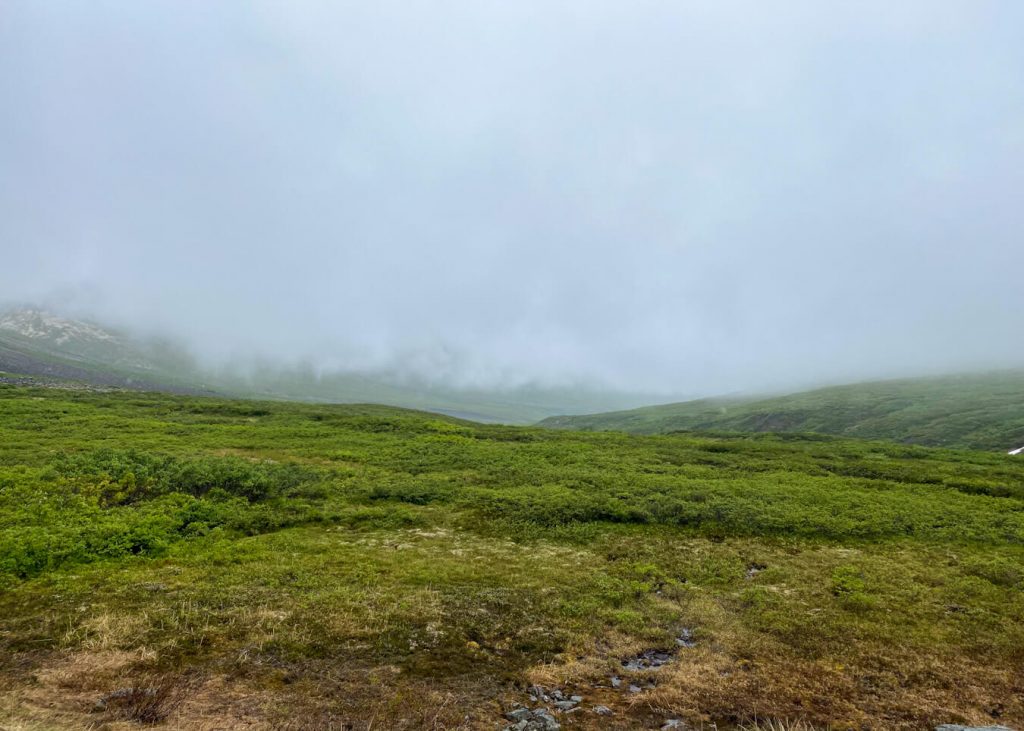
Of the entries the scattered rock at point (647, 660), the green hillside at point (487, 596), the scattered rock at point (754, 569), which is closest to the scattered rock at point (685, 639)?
the green hillside at point (487, 596)

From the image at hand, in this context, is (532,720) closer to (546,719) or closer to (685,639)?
(546,719)

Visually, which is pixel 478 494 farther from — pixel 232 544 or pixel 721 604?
pixel 721 604

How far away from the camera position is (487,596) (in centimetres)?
1895

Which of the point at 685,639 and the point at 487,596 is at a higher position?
the point at 487,596

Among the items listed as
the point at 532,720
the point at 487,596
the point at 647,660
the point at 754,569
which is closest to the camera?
the point at 532,720

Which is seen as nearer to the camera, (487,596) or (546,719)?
(546,719)

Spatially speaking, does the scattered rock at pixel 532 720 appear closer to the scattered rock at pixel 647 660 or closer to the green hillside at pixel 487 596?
the green hillside at pixel 487 596

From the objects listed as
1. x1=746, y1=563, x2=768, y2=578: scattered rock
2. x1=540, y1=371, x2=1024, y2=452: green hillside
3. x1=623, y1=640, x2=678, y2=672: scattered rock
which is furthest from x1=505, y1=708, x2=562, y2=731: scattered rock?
x1=540, y1=371, x2=1024, y2=452: green hillside

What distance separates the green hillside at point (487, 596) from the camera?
12.6 m

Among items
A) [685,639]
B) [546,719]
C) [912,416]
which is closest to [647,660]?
[685,639]

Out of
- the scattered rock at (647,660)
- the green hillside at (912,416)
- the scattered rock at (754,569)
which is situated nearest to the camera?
the scattered rock at (647,660)

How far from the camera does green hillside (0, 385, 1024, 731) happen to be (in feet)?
41.3

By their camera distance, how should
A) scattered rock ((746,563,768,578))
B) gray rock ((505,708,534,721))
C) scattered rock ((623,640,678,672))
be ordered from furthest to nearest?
scattered rock ((746,563,768,578)), scattered rock ((623,640,678,672)), gray rock ((505,708,534,721))

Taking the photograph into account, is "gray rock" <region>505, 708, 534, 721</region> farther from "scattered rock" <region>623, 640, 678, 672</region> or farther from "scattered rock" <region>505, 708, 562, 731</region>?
"scattered rock" <region>623, 640, 678, 672</region>
